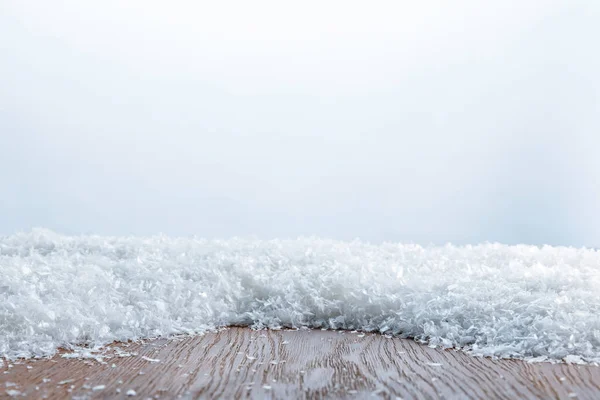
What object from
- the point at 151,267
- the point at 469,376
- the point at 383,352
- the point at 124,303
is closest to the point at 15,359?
the point at 124,303

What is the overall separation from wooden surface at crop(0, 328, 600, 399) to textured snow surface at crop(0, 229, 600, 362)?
0.30 feet

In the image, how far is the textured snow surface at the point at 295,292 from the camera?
3.77 feet

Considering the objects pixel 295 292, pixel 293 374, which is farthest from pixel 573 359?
pixel 295 292

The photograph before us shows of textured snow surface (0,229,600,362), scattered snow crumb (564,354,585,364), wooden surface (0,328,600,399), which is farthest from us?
textured snow surface (0,229,600,362)

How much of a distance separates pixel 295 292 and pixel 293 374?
492mm

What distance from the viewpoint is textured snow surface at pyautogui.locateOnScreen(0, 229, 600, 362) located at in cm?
115

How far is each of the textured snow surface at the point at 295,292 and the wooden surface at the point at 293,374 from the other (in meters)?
0.09

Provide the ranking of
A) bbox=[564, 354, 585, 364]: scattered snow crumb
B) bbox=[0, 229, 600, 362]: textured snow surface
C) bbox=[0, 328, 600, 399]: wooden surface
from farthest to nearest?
bbox=[0, 229, 600, 362]: textured snow surface
bbox=[564, 354, 585, 364]: scattered snow crumb
bbox=[0, 328, 600, 399]: wooden surface

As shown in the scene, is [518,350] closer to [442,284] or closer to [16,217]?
[442,284]

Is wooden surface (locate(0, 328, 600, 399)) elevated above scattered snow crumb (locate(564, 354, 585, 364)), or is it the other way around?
scattered snow crumb (locate(564, 354, 585, 364))

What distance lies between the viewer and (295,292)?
145 centimetres

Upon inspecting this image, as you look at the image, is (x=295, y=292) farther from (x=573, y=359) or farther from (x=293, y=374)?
(x=573, y=359)

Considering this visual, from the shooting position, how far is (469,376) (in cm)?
94

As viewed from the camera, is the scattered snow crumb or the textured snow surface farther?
the textured snow surface
